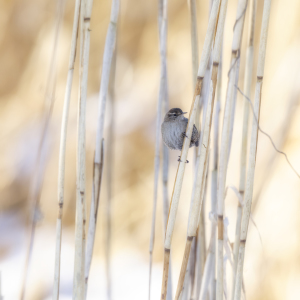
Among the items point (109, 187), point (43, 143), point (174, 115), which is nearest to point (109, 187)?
point (109, 187)

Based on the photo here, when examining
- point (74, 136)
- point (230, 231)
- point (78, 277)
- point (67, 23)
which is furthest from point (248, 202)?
point (67, 23)

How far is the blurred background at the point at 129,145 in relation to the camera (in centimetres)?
119

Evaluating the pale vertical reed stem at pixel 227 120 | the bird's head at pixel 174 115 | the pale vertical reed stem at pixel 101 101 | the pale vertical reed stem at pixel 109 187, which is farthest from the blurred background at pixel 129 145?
the pale vertical reed stem at pixel 227 120

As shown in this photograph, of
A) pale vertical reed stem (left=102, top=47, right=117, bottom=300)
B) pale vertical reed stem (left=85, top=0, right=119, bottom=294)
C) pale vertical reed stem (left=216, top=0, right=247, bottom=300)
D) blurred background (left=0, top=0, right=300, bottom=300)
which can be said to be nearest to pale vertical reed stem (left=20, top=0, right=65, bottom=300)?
blurred background (left=0, top=0, right=300, bottom=300)

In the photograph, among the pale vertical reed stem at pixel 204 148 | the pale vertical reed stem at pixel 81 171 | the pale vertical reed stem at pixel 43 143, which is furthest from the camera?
the pale vertical reed stem at pixel 43 143

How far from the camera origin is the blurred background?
46.8 inches

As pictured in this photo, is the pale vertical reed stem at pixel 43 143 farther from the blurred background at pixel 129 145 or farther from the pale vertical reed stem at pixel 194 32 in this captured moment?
the pale vertical reed stem at pixel 194 32

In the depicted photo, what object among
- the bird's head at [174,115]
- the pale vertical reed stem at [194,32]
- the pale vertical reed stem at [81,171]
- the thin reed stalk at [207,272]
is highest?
the pale vertical reed stem at [194,32]

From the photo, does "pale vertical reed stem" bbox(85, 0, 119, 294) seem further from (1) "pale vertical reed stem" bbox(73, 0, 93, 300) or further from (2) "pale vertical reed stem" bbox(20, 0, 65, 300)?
(2) "pale vertical reed stem" bbox(20, 0, 65, 300)

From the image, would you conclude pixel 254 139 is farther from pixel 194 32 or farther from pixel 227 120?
pixel 194 32

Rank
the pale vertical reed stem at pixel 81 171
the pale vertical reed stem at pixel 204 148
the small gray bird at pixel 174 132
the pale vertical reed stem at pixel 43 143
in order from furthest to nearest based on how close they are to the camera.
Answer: the pale vertical reed stem at pixel 43 143
the small gray bird at pixel 174 132
the pale vertical reed stem at pixel 81 171
the pale vertical reed stem at pixel 204 148

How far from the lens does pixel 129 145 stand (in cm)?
129

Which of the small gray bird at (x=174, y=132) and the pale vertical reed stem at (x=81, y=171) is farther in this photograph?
the small gray bird at (x=174, y=132)

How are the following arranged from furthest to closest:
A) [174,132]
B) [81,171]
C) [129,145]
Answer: [129,145], [174,132], [81,171]
